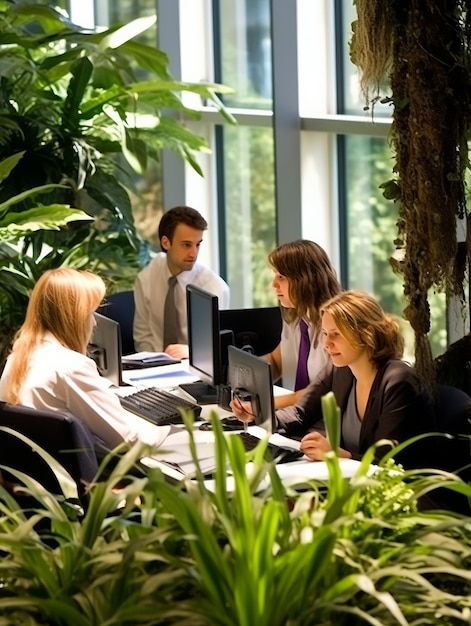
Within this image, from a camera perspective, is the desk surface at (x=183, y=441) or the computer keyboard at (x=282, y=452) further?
the computer keyboard at (x=282, y=452)

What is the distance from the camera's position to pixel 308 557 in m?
1.92

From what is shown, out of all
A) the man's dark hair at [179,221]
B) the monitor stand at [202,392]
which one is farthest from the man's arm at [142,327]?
the monitor stand at [202,392]

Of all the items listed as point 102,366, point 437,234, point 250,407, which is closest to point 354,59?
point 437,234

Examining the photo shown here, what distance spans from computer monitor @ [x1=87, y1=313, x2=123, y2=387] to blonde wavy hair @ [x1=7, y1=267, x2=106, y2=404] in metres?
0.73

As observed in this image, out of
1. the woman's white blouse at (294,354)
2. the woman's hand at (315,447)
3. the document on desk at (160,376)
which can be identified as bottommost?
the woman's hand at (315,447)

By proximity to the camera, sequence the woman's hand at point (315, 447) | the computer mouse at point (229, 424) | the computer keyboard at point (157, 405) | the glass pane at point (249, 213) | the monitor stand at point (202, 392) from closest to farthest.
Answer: the woman's hand at point (315, 447), the computer mouse at point (229, 424), the computer keyboard at point (157, 405), the monitor stand at point (202, 392), the glass pane at point (249, 213)

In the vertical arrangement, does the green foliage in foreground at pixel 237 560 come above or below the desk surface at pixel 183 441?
above

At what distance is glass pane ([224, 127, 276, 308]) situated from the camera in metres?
7.76

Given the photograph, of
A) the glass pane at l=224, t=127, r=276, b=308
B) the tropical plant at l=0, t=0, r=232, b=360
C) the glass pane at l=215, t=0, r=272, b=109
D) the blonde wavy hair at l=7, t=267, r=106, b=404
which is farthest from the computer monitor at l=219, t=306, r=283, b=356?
the glass pane at l=215, t=0, r=272, b=109

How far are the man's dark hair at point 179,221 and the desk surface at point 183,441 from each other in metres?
0.72

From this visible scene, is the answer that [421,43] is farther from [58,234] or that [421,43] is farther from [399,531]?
[58,234]

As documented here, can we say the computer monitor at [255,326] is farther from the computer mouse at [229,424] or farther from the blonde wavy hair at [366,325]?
the blonde wavy hair at [366,325]

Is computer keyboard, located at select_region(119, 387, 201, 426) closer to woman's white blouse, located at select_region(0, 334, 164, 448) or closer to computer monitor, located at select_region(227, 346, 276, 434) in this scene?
computer monitor, located at select_region(227, 346, 276, 434)

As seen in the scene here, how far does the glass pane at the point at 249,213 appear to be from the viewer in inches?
306
